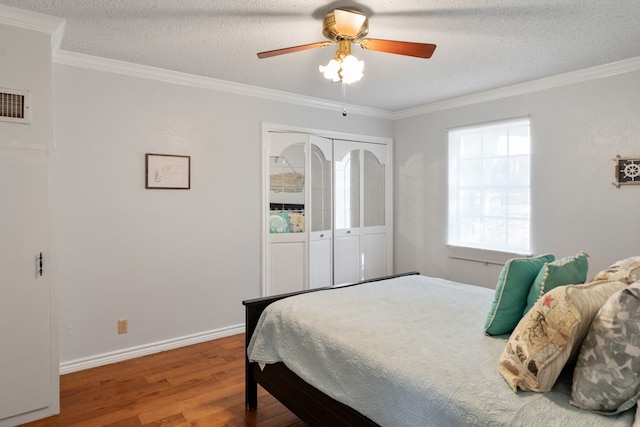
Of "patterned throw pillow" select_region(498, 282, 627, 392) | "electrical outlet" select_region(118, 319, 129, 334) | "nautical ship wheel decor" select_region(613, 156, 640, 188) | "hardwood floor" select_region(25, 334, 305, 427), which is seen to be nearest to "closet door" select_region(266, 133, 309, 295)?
"hardwood floor" select_region(25, 334, 305, 427)

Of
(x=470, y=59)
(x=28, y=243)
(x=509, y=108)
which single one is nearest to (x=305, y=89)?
(x=470, y=59)

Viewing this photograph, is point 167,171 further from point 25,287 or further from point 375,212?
point 375,212

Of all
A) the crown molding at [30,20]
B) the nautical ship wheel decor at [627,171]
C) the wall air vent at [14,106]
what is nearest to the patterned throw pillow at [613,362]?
the nautical ship wheel decor at [627,171]

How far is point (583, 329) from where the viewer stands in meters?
1.32

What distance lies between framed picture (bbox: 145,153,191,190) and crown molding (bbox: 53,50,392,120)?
2.26ft

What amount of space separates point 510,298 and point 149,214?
114 inches

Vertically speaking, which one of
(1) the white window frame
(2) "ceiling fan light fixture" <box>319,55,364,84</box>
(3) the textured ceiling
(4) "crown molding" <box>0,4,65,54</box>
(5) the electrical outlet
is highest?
(3) the textured ceiling

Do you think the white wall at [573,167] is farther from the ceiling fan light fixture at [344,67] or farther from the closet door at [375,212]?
the ceiling fan light fixture at [344,67]

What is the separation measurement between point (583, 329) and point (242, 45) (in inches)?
106

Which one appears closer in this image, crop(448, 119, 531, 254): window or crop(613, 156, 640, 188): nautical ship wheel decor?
crop(613, 156, 640, 188): nautical ship wheel decor

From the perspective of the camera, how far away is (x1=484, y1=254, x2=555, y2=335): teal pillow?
5.95 feet

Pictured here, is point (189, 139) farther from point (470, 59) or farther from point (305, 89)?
point (470, 59)

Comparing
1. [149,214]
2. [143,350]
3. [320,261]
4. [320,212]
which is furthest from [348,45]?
[143,350]

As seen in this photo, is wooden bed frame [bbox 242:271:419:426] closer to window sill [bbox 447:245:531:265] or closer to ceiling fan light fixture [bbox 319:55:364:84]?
ceiling fan light fixture [bbox 319:55:364:84]
